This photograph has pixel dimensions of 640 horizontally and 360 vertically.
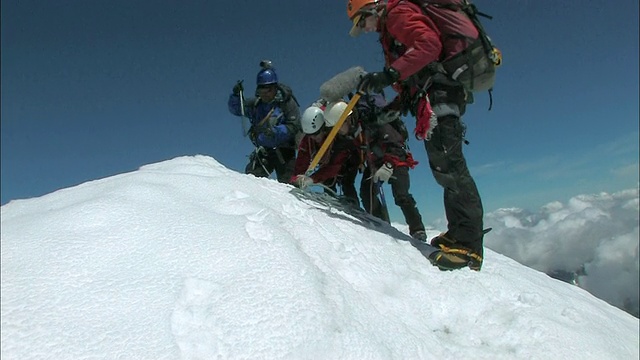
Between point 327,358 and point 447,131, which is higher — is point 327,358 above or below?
below

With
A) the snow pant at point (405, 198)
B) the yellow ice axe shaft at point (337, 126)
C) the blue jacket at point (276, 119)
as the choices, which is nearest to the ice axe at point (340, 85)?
the yellow ice axe shaft at point (337, 126)

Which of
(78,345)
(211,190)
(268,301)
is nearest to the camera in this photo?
(78,345)

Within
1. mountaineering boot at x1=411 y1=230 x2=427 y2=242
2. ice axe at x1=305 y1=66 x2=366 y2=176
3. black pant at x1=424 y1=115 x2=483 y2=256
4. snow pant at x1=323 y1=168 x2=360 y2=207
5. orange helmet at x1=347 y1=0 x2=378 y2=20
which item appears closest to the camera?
black pant at x1=424 y1=115 x2=483 y2=256

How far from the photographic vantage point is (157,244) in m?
2.70

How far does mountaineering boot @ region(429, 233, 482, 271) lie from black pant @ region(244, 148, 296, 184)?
485 centimetres

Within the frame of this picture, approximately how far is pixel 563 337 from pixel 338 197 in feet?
11.0

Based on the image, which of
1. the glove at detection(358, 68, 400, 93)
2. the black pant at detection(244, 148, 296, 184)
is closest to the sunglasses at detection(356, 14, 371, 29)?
the glove at detection(358, 68, 400, 93)

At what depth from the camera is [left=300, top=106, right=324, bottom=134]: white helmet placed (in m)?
5.96

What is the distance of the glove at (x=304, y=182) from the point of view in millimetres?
5793

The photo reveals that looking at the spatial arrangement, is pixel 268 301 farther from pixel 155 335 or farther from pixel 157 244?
pixel 157 244

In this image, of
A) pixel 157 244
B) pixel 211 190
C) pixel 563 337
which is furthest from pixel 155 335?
pixel 563 337

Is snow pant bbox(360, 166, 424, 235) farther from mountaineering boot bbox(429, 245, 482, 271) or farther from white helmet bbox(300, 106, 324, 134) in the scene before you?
mountaineering boot bbox(429, 245, 482, 271)

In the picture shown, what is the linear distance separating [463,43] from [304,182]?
2795 millimetres

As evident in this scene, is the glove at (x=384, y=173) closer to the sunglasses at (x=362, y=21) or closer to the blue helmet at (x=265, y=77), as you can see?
the sunglasses at (x=362, y=21)
